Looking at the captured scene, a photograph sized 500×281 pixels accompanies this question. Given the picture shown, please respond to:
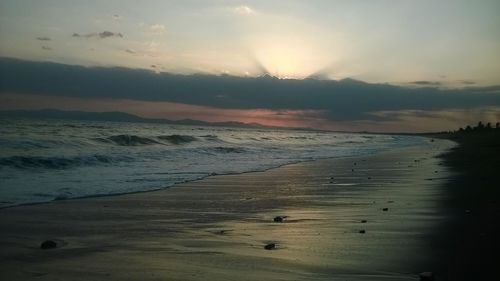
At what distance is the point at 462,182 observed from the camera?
14703 mm

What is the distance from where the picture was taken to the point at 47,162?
1884 centimetres

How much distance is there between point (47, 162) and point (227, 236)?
44.4ft

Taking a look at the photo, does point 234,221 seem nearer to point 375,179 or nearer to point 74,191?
point 74,191

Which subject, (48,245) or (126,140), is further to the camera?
(126,140)

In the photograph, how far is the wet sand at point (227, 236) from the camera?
18.1ft

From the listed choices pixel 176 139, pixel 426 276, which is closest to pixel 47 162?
pixel 426 276

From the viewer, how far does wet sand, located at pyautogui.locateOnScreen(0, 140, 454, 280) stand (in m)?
5.53

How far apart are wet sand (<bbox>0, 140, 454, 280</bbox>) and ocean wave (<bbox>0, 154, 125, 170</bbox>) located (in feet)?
24.2

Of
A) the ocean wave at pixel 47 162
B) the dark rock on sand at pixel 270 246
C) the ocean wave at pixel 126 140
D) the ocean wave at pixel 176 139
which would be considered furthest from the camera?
the ocean wave at pixel 176 139

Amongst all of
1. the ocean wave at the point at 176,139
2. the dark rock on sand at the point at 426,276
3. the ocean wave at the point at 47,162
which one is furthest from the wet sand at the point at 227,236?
the ocean wave at the point at 176,139

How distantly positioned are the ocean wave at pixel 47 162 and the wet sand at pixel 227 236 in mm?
7375

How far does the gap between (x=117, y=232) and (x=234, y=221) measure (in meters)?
2.11

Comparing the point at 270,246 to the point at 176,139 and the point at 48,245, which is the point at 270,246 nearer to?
the point at 48,245

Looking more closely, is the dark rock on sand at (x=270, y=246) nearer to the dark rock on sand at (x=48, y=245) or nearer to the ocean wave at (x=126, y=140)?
the dark rock on sand at (x=48, y=245)
